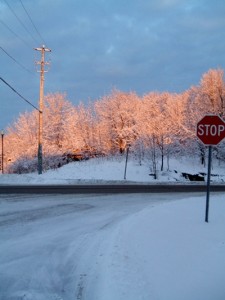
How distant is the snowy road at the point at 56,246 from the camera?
5.95m

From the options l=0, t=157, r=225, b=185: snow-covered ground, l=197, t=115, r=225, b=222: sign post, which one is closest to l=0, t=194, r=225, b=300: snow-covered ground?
l=197, t=115, r=225, b=222: sign post

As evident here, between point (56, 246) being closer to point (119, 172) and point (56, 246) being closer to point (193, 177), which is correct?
point (119, 172)

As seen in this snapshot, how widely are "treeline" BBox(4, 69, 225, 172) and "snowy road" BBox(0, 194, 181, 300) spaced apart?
28.1 meters

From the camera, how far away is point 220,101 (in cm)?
5031

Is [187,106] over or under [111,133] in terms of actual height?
over

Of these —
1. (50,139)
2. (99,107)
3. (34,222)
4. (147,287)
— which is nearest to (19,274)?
(147,287)

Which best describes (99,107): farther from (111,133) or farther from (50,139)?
(50,139)

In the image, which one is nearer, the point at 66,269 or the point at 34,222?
the point at 66,269

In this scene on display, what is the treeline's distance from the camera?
46.9 m

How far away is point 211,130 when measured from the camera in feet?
33.5

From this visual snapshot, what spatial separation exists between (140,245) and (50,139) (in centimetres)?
4606

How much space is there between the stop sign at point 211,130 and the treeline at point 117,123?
101ft

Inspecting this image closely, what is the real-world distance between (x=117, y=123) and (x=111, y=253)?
160 feet

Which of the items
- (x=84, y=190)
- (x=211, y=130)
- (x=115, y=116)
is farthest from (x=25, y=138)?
(x=211, y=130)
